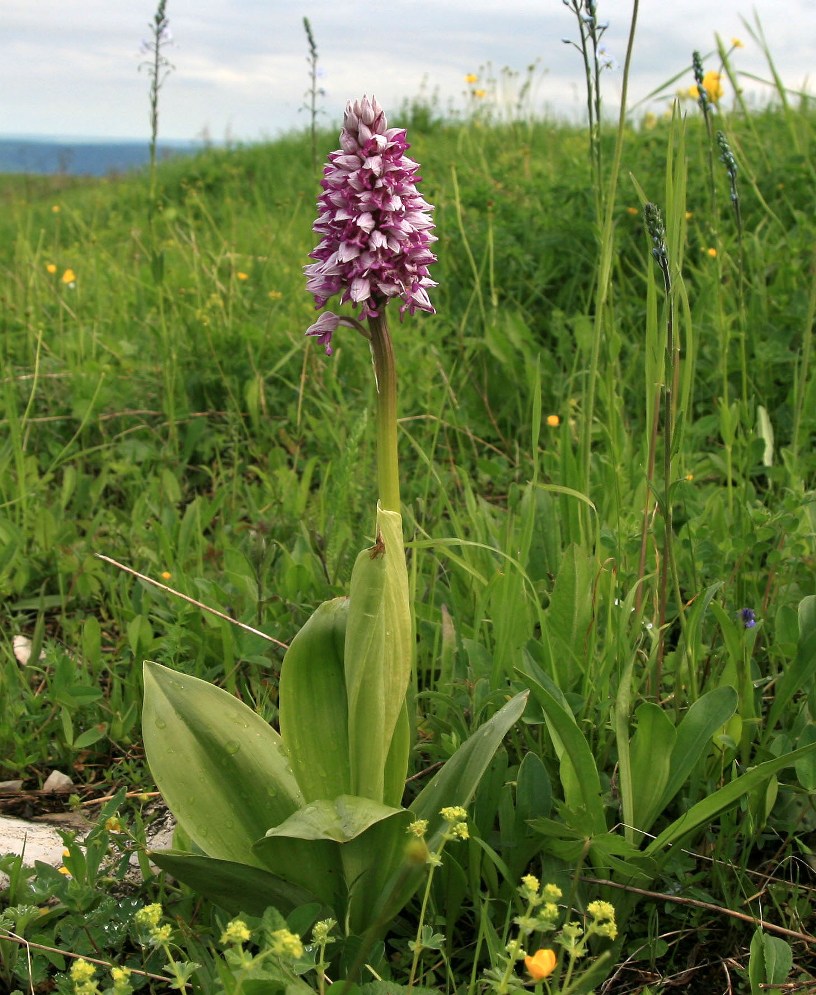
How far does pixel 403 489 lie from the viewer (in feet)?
9.72

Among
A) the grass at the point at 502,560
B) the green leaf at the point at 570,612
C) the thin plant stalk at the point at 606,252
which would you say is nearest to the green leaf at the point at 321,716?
the grass at the point at 502,560

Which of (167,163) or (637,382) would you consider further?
(167,163)

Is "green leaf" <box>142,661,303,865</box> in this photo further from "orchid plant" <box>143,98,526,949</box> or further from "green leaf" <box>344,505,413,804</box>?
"green leaf" <box>344,505,413,804</box>

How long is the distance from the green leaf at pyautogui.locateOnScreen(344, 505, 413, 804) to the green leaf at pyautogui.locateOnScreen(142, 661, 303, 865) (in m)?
0.18

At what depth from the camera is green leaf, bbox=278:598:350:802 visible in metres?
1.55

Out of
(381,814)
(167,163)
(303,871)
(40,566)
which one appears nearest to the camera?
(381,814)

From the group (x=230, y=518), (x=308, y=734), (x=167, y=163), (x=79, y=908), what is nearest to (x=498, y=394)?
(x=230, y=518)

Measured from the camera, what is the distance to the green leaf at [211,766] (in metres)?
1.54

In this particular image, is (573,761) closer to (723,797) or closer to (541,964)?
(723,797)

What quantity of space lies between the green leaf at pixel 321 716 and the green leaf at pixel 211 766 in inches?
2.6

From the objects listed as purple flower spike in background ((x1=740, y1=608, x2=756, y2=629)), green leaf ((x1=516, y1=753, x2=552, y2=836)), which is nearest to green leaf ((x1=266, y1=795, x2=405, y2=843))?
green leaf ((x1=516, y1=753, x2=552, y2=836))

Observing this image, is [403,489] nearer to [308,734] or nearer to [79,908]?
[308,734]

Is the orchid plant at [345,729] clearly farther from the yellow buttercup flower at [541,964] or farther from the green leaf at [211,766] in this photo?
the yellow buttercup flower at [541,964]

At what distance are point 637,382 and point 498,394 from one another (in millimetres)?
528
